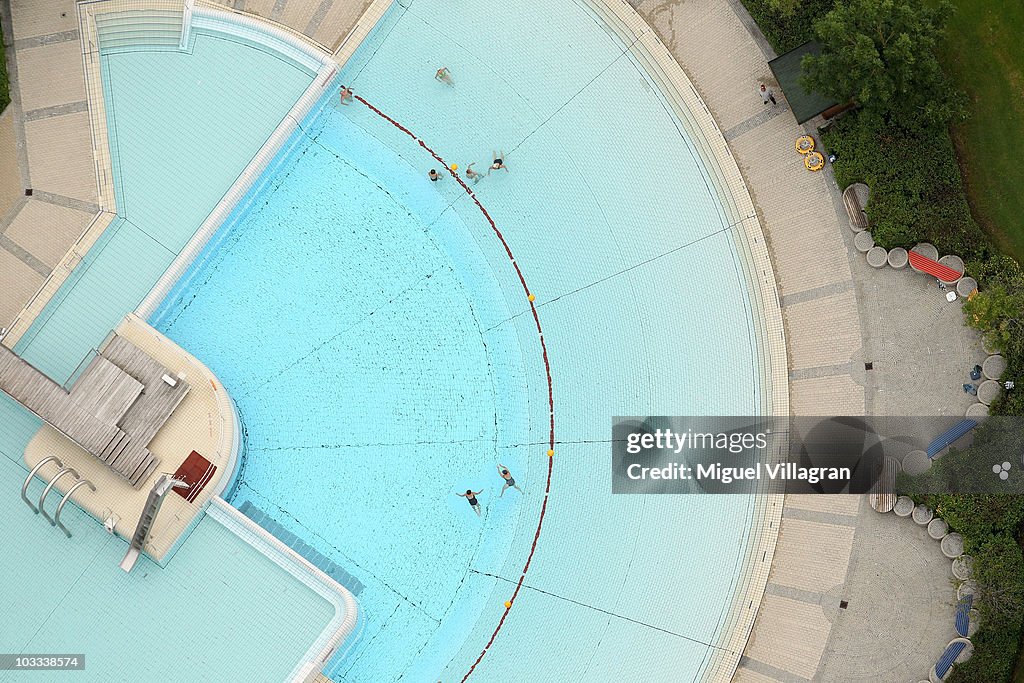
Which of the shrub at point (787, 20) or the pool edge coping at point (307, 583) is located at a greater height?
the shrub at point (787, 20)

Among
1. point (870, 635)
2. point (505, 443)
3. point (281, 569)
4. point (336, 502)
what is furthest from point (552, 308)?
point (870, 635)

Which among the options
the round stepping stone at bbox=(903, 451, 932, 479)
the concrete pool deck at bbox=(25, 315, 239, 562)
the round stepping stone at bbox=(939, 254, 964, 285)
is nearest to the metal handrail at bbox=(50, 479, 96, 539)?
the concrete pool deck at bbox=(25, 315, 239, 562)

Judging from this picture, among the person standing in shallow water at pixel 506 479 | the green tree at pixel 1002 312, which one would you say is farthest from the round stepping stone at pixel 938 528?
the person standing in shallow water at pixel 506 479

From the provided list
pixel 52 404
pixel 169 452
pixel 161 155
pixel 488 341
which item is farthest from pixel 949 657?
pixel 161 155

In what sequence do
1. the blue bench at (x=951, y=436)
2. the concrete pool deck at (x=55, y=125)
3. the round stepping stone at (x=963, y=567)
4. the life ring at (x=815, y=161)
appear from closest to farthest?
the round stepping stone at (x=963, y=567)
the blue bench at (x=951, y=436)
the life ring at (x=815, y=161)
the concrete pool deck at (x=55, y=125)

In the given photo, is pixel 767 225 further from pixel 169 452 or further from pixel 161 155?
pixel 169 452

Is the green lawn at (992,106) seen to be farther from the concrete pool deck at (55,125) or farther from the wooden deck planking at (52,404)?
the wooden deck planking at (52,404)
